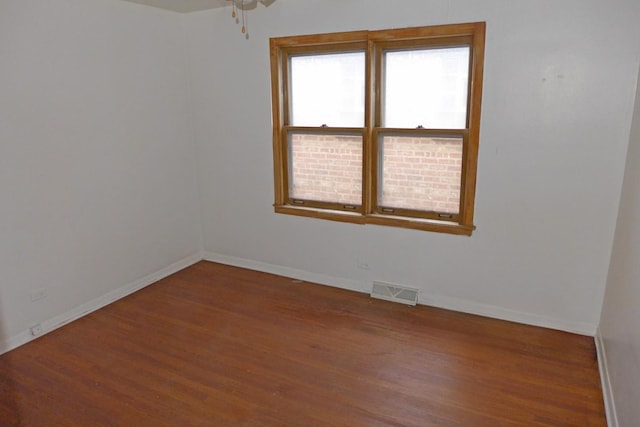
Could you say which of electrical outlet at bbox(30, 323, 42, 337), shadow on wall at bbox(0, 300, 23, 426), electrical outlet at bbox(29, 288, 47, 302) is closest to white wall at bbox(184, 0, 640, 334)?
electrical outlet at bbox(29, 288, 47, 302)

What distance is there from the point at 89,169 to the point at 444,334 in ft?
10.2

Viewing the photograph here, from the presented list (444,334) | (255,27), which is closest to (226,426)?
(444,334)

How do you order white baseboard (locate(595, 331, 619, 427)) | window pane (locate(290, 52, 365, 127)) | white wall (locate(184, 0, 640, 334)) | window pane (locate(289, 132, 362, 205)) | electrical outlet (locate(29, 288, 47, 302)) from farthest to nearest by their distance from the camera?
1. window pane (locate(289, 132, 362, 205))
2. window pane (locate(290, 52, 365, 127))
3. electrical outlet (locate(29, 288, 47, 302))
4. white wall (locate(184, 0, 640, 334))
5. white baseboard (locate(595, 331, 619, 427))

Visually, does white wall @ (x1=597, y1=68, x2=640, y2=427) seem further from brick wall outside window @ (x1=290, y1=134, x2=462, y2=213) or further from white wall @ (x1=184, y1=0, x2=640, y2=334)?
brick wall outside window @ (x1=290, y1=134, x2=462, y2=213)

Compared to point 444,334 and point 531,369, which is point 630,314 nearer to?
point 531,369

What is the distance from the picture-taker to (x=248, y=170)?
4266 millimetres

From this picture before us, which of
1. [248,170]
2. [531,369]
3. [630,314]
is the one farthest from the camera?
[248,170]

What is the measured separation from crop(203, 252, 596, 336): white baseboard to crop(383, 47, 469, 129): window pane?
145cm

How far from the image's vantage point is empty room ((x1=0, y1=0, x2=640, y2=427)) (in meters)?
2.59

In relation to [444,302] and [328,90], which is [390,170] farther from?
[444,302]

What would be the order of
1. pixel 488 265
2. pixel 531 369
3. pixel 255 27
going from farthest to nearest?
pixel 255 27 < pixel 488 265 < pixel 531 369

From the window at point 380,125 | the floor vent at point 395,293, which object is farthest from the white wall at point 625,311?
the floor vent at point 395,293

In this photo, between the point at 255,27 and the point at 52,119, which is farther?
the point at 255,27

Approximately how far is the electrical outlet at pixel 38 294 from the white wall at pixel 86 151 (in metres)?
A: 0.03
